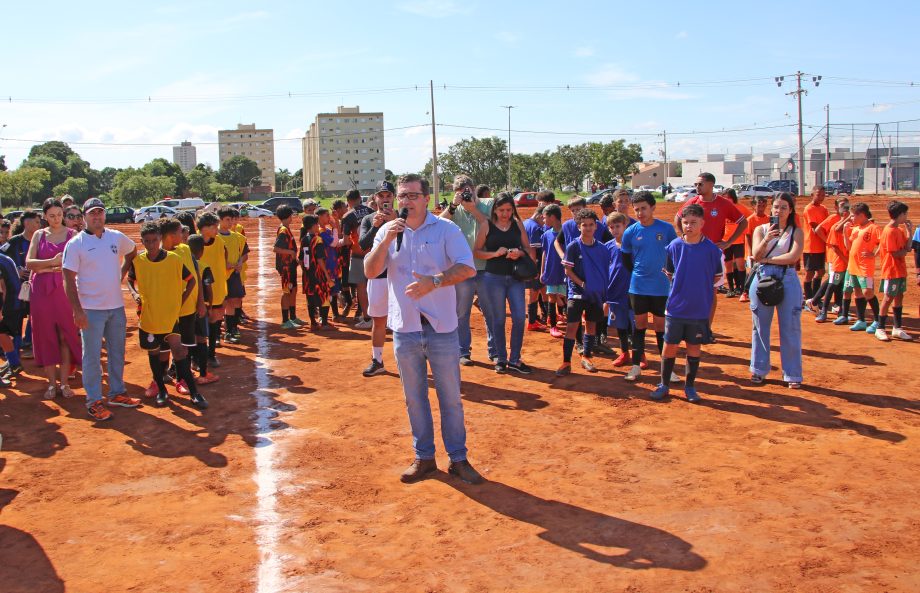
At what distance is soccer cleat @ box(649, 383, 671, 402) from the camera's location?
7.50m

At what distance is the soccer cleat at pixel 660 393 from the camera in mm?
7504

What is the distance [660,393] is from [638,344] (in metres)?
0.85

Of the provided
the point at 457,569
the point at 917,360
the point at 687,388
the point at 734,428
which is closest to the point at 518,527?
the point at 457,569

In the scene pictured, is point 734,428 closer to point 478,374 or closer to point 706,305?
point 706,305

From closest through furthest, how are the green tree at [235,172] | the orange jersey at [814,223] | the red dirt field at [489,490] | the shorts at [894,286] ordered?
1. the red dirt field at [489,490]
2. the shorts at [894,286]
3. the orange jersey at [814,223]
4. the green tree at [235,172]

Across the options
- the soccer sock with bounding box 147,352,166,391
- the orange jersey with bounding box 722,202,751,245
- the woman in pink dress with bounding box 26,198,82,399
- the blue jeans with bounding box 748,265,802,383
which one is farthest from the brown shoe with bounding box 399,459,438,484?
the orange jersey with bounding box 722,202,751,245

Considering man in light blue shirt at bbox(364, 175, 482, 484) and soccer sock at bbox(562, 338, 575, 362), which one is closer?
man in light blue shirt at bbox(364, 175, 482, 484)

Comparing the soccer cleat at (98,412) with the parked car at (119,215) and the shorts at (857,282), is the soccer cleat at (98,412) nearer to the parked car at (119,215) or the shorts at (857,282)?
the shorts at (857,282)

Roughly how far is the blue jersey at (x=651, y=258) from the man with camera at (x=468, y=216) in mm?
1655

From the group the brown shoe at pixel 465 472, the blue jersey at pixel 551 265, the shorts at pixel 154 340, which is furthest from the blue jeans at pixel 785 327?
the shorts at pixel 154 340

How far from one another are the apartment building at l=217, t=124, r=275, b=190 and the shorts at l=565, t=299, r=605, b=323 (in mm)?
177731

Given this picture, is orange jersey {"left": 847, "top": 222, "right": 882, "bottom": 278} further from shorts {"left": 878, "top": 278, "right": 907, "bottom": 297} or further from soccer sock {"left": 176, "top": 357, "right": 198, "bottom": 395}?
soccer sock {"left": 176, "top": 357, "right": 198, "bottom": 395}

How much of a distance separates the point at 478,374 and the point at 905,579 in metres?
5.27

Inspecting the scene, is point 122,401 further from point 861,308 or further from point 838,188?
point 838,188
